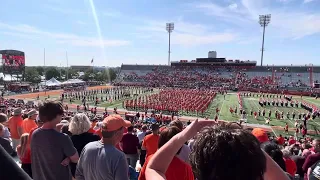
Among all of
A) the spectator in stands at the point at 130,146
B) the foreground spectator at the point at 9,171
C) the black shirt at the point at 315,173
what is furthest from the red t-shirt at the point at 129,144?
the foreground spectator at the point at 9,171

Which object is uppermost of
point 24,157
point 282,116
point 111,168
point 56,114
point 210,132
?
point 210,132

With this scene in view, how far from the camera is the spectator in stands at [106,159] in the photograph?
9.57 feet

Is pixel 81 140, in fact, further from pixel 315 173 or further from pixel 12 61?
pixel 12 61

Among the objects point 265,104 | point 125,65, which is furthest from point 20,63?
point 265,104

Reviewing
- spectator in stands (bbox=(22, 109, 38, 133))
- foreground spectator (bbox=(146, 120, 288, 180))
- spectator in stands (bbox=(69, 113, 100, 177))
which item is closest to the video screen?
spectator in stands (bbox=(22, 109, 38, 133))

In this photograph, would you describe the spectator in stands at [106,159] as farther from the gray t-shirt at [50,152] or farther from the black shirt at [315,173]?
the black shirt at [315,173]

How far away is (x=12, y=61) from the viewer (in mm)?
58125

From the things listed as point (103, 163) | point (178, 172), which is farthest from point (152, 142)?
point (178, 172)

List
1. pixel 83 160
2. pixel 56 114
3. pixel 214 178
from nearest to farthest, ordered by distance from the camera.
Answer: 1. pixel 214 178
2. pixel 83 160
3. pixel 56 114

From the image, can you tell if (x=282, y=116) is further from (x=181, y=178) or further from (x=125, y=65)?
(x=125, y=65)

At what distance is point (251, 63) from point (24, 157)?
8329cm

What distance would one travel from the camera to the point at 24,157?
4.11 metres

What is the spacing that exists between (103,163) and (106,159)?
2.2 inches

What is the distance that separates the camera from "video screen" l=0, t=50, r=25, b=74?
56.8 meters
